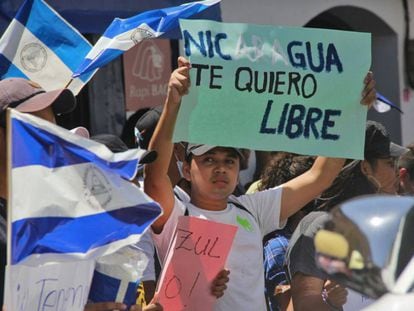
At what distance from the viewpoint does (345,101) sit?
14.0 ft

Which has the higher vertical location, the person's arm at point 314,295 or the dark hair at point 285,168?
the dark hair at point 285,168

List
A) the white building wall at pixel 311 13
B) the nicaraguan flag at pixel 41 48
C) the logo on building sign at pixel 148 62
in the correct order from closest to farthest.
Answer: the nicaraguan flag at pixel 41 48 < the logo on building sign at pixel 148 62 < the white building wall at pixel 311 13

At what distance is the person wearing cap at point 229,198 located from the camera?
3.96 metres

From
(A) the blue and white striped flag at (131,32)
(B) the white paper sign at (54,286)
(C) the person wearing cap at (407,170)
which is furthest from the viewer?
(C) the person wearing cap at (407,170)

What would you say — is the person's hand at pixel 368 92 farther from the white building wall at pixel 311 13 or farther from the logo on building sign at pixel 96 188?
the white building wall at pixel 311 13

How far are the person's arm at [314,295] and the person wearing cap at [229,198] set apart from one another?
9.1 inches

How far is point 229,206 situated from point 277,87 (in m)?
0.47

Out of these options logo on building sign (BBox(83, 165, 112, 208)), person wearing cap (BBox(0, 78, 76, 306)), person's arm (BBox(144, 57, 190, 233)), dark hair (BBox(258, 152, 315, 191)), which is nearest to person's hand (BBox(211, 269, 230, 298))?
person's arm (BBox(144, 57, 190, 233))

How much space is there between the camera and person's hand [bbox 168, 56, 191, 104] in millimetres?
3943

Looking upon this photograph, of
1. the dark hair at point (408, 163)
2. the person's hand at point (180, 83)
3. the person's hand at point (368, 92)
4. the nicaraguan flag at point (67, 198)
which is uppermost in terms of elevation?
the person's hand at point (368, 92)

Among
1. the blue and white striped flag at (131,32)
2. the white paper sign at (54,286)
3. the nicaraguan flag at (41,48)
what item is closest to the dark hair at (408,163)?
the blue and white striped flag at (131,32)

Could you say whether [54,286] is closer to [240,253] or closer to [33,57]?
[240,253]

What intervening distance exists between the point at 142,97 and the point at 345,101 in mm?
4449

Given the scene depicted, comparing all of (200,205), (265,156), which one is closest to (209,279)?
(200,205)
